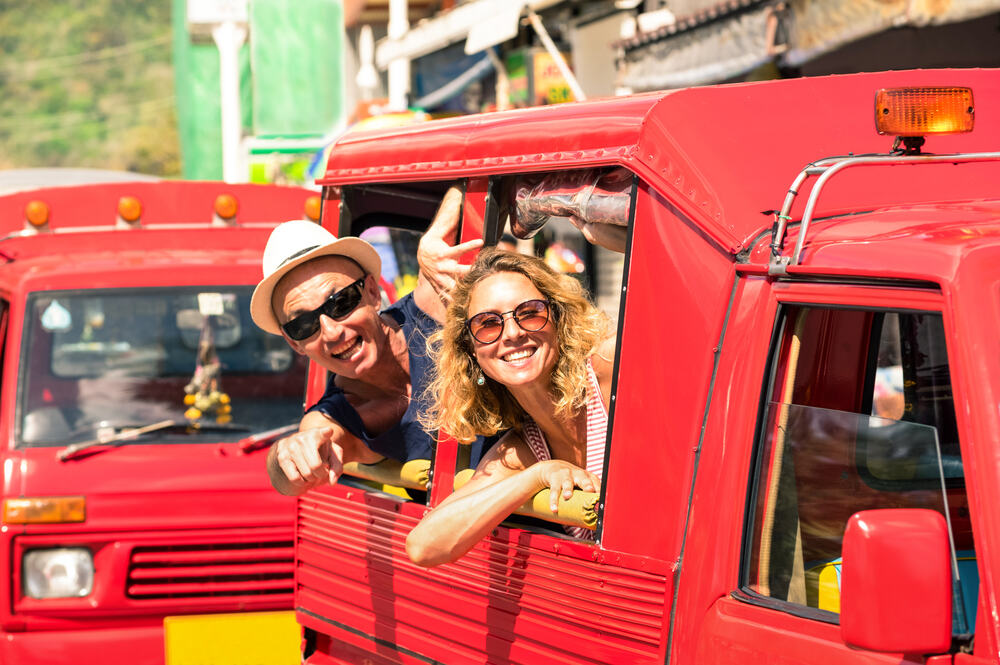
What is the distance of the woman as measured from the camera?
11.1ft

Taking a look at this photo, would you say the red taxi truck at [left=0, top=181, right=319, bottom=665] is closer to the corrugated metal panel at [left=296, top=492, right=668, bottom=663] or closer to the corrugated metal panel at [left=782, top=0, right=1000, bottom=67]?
the corrugated metal panel at [left=296, top=492, right=668, bottom=663]

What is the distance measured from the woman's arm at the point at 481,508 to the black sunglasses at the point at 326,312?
1142mm

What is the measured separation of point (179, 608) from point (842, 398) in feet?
11.3

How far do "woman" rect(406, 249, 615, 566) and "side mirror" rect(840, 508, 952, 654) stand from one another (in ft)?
3.78

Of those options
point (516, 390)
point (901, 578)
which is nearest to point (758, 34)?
point (516, 390)

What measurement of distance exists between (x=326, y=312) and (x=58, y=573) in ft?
6.67

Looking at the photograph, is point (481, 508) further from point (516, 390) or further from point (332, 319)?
point (332, 319)

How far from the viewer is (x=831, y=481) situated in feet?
9.03

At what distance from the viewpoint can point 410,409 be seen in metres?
4.39

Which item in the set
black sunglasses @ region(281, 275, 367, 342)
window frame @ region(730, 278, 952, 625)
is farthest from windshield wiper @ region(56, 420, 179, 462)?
window frame @ region(730, 278, 952, 625)

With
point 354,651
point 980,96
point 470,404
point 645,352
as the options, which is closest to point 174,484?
point 354,651

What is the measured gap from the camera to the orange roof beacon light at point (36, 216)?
6.86 m

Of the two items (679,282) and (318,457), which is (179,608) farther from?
(679,282)

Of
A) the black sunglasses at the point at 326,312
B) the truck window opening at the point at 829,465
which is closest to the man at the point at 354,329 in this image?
the black sunglasses at the point at 326,312
